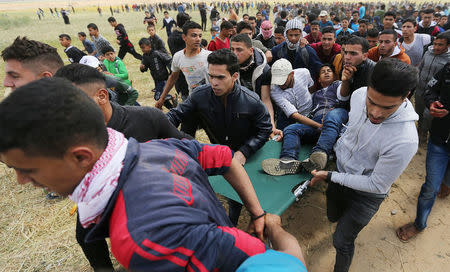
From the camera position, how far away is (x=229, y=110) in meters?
2.32

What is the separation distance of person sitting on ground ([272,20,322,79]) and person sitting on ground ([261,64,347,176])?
0.55 metres

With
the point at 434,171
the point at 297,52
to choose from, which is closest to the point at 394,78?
the point at 434,171

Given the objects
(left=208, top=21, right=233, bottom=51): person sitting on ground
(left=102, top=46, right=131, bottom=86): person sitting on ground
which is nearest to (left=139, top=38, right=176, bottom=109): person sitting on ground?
(left=102, top=46, right=131, bottom=86): person sitting on ground

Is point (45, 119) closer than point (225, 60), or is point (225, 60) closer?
point (45, 119)

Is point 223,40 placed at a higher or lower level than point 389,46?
lower

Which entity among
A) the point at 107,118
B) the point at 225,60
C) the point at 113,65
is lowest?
the point at 113,65

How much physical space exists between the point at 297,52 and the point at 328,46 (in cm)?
65

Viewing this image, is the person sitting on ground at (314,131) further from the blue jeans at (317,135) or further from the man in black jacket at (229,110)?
the man in black jacket at (229,110)

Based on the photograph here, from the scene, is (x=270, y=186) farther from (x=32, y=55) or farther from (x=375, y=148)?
(x=32, y=55)

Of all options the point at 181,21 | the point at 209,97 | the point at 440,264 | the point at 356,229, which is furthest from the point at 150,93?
the point at 440,264

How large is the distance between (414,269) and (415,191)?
135cm

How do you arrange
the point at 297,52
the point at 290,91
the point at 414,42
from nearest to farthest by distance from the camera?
the point at 290,91 < the point at 297,52 < the point at 414,42

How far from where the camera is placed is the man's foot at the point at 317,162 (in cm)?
224

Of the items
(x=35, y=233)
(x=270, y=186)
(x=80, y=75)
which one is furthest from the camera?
(x=35, y=233)
